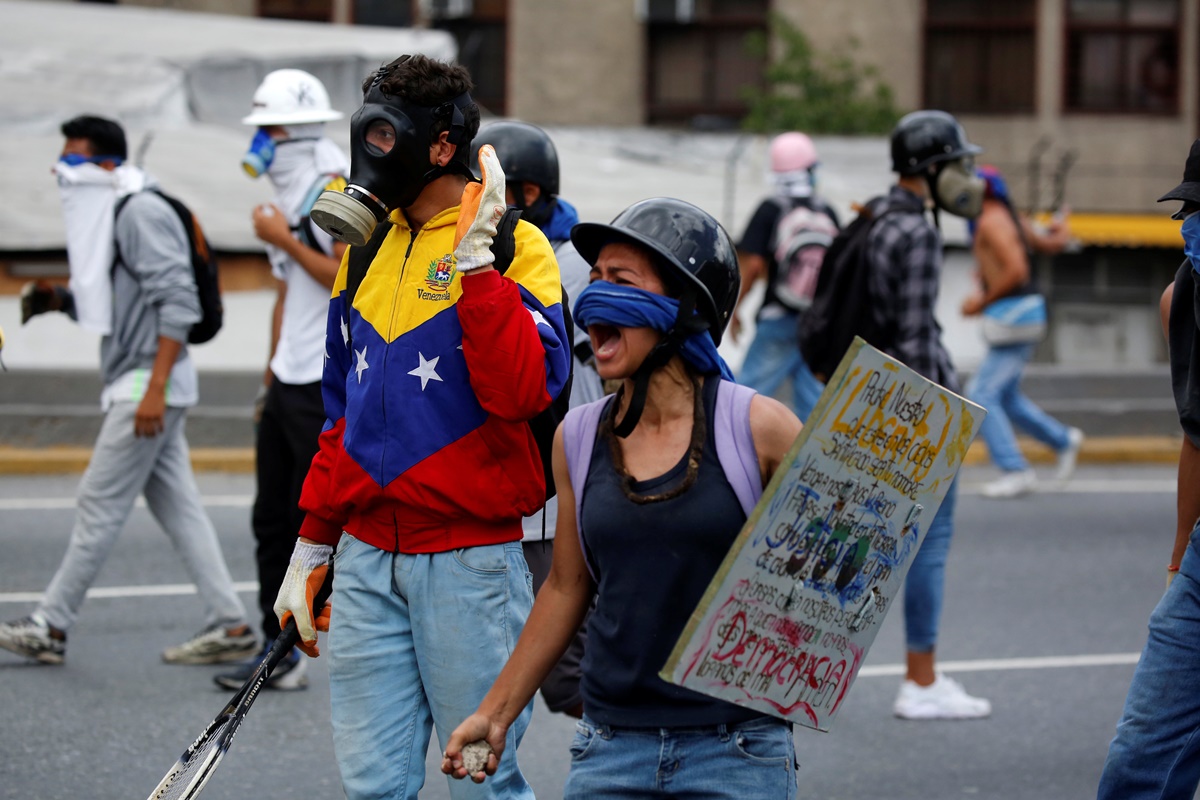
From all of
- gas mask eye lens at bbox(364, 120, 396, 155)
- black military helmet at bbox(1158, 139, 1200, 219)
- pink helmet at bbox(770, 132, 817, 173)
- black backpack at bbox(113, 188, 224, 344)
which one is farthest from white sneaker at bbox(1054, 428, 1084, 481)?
gas mask eye lens at bbox(364, 120, 396, 155)

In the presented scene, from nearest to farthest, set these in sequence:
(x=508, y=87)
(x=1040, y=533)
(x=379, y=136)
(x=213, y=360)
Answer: (x=379, y=136) → (x=1040, y=533) → (x=213, y=360) → (x=508, y=87)

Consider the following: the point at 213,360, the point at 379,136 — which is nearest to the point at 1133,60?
the point at 213,360

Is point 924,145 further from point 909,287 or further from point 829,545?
point 829,545

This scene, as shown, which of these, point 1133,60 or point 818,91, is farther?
point 1133,60

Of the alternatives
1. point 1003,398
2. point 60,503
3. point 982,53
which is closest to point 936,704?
point 1003,398

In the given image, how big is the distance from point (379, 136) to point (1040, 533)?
6507mm

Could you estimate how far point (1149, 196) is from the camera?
23.3 meters

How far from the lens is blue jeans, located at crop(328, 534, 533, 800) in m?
3.34

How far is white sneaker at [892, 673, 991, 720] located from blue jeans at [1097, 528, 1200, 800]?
85.7 inches

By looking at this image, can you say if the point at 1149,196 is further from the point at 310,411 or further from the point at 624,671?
the point at 624,671

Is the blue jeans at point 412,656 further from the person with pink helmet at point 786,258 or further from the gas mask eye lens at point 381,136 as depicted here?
the person with pink helmet at point 786,258

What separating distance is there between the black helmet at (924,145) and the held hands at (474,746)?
346 cm

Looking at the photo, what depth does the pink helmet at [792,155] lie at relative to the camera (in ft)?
28.8

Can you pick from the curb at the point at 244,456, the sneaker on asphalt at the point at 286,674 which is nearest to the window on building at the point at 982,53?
the curb at the point at 244,456
